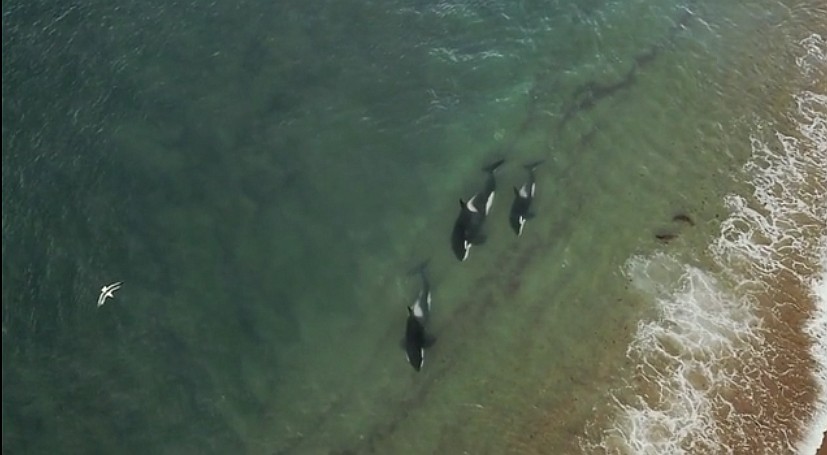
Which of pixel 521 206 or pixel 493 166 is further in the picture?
pixel 493 166

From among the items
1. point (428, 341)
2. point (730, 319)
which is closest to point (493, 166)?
point (428, 341)

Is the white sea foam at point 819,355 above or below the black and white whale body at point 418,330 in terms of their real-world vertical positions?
above

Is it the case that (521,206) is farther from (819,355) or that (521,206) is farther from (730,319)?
(819,355)

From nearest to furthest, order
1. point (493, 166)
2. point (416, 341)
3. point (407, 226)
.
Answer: point (416, 341) < point (407, 226) < point (493, 166)

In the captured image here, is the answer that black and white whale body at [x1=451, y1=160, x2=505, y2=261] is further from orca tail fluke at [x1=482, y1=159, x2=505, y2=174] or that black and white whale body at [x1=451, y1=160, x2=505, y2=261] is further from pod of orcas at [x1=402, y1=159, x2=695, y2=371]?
orca tail fluke at [x1=482, y1=159, x2=505, y2=174]

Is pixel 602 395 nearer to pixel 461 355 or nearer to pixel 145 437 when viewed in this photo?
pixel 461 355

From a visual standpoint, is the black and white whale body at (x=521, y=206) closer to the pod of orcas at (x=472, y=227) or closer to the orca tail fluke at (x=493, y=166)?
the pod of orcas at (x=472, y=227)

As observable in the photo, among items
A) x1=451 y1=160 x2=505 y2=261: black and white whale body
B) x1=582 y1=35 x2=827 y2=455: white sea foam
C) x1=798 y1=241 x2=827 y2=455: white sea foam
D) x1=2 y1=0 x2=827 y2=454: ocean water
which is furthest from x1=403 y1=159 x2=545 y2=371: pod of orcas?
x1=798 y1=241 x2=827 y2=455: white sea foam

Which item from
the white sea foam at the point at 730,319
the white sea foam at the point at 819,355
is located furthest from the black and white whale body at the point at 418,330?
the white sea foam at the point at 819,355
